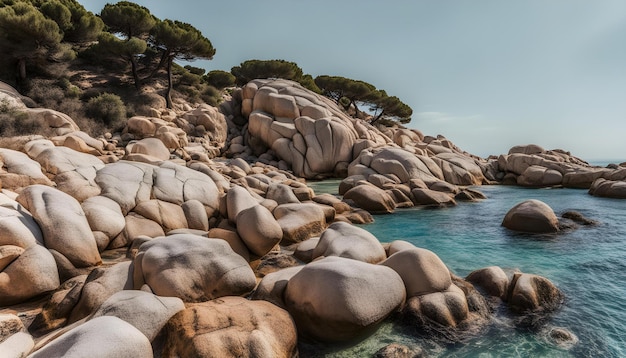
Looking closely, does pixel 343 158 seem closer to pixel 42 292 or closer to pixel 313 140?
pixel 313 140

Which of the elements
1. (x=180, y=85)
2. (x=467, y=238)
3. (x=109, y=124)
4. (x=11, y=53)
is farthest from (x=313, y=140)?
(x=11, y=53)

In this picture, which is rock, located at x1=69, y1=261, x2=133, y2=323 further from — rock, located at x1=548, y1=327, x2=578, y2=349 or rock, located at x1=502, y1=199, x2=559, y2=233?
rock, located at x1=502, y1=199, x2=559, y2=233

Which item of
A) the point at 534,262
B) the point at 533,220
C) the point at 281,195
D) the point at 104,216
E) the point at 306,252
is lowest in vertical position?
the point at 534,262

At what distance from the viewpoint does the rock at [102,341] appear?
3479 millimetres

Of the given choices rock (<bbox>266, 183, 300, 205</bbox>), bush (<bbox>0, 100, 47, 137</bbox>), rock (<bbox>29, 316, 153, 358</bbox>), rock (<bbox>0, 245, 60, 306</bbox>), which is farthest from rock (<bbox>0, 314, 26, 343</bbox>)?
bush (<bbox>0, 100, 47, 137</bbox>)

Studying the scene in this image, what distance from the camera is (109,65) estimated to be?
37625 mm

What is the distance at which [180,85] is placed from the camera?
41.0 meters

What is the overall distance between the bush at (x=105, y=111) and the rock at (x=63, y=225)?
21.1 metres

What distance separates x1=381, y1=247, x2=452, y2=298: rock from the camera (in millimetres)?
6254

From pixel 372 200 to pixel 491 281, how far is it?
363 inches

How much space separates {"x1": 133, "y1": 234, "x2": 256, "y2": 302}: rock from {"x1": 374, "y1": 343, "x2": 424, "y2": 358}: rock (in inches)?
109

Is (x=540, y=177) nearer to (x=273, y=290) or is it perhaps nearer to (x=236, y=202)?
(x=236, y=202)

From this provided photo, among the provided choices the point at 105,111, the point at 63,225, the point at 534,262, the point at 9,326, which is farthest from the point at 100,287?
the point at 105,111

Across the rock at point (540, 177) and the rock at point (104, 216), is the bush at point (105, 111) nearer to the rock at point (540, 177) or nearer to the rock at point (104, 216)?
the rock at point (104, 216)
